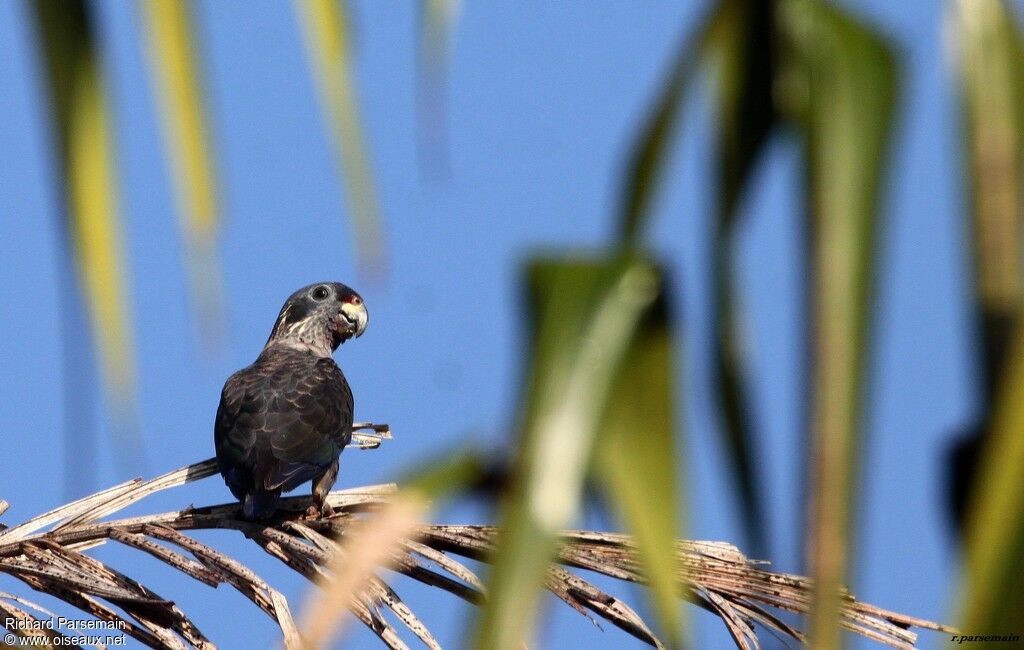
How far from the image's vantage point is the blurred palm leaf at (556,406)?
1.00 m

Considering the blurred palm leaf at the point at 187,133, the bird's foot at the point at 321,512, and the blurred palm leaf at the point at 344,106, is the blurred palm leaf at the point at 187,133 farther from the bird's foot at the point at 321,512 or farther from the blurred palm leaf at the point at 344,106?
the bird's foot at the point at 321,512

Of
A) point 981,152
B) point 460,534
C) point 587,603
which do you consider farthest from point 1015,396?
point 460,534

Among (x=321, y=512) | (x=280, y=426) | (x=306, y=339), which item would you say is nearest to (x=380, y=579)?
(x=321, y=512)

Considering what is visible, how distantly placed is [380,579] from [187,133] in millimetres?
3156

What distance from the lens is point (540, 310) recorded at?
3.53 ft

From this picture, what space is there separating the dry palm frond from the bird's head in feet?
14.1

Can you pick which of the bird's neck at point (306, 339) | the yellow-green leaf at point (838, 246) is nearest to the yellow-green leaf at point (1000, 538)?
the yellow-green leaf at point (838, 246)

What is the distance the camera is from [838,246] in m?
0.97

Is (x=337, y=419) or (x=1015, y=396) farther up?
(x=1015, y=396)

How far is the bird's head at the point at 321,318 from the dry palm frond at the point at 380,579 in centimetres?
430

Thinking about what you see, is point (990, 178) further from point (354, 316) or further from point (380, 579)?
point (354, 316)

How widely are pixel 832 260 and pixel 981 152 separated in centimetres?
26

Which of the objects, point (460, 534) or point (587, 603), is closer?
point (587, 603)

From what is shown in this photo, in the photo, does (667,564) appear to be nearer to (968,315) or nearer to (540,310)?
(540,310)
